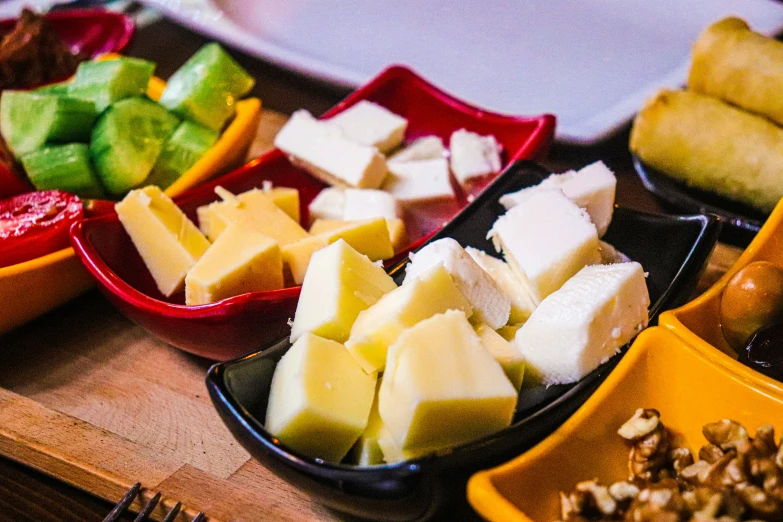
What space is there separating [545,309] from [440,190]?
550mm

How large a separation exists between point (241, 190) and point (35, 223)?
40 centimetres

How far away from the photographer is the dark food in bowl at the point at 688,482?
0.74m

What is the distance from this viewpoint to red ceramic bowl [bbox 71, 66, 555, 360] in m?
1.09

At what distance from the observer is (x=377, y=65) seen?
85.0 inches

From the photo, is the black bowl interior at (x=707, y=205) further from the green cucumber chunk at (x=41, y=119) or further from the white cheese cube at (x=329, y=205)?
the green cucumber chunk at (x=41, y=119)

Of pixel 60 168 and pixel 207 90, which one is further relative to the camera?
pixel 207 90

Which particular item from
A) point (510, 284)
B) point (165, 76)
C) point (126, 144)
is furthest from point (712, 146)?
point (165, 76)

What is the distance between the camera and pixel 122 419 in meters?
1.14

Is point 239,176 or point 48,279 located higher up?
point 239,176

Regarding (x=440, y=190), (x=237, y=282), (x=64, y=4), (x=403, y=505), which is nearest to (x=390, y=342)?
(x=403, y=505)

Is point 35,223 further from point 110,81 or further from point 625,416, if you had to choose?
point 625,416

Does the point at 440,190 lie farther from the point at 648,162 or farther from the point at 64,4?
the point at 64,4

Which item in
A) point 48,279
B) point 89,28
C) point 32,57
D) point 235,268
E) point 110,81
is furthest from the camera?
point 89,28

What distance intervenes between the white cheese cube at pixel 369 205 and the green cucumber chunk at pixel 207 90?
40 cm
